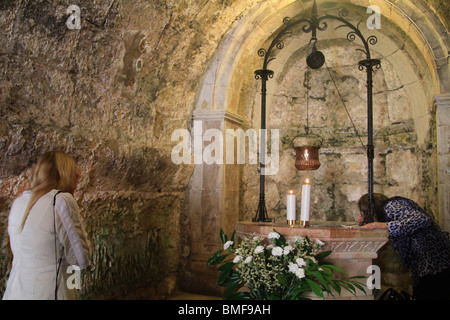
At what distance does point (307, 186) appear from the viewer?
2910 mm

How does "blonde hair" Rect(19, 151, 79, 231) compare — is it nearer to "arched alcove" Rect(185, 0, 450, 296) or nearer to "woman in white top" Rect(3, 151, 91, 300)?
"woman in white top" Rect(3, 151, 91, 300)

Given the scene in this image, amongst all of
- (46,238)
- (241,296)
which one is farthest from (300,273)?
(46,238)

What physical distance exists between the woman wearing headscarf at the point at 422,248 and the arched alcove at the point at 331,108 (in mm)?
834

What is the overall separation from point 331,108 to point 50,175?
3.68 metres

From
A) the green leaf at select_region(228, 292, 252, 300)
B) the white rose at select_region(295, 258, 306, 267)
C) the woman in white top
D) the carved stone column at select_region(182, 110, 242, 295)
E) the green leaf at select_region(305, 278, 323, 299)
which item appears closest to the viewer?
the woman in white top

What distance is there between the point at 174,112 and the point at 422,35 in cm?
245

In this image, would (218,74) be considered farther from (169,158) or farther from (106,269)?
(106,269)

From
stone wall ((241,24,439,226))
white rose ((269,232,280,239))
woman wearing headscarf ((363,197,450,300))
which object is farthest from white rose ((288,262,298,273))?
stone wall ((241,24,439,226))

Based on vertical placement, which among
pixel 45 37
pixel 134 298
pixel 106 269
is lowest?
pixel 134 298

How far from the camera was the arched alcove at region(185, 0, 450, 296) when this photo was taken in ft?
13.8

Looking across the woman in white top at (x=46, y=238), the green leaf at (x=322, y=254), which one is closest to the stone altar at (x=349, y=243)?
the green leaf at (x=322, y=254)

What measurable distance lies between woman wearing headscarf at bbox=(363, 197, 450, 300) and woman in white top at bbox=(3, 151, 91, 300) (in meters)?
1.99

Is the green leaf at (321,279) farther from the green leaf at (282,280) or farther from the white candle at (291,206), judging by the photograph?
the white candle at (291,206)
